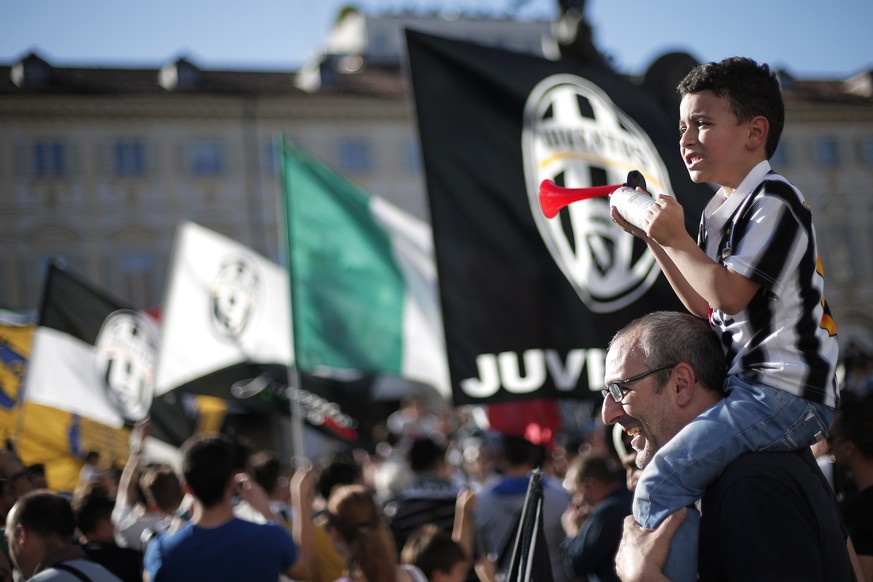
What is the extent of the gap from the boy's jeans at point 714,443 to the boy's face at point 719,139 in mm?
493

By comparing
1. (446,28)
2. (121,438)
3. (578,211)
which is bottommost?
(121,438)

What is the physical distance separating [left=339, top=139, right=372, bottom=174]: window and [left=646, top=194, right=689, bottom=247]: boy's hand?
40.5 meters

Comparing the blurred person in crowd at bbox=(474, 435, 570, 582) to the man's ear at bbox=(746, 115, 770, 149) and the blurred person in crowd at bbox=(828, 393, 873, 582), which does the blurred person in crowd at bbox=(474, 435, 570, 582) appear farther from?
the man's ear at bbox=(746, 115, 770, 149)

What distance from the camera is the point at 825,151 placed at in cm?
4794

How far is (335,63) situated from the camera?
4634cm

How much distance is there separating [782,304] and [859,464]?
218 cm

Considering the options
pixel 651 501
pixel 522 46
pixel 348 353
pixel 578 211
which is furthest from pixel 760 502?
pixel 522 46

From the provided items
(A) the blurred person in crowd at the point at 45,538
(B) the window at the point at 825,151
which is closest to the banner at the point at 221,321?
(A) the blurred person in crowd at the point at 45,538

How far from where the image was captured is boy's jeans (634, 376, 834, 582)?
2164 millimetres

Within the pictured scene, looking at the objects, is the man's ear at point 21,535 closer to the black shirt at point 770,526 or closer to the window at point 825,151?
the black shirt at point 770,526

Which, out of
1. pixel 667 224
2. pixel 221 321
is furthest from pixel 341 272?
pixel 667 224

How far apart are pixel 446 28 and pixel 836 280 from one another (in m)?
22.5

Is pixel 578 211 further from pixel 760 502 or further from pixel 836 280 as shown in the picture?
pixel 836 280

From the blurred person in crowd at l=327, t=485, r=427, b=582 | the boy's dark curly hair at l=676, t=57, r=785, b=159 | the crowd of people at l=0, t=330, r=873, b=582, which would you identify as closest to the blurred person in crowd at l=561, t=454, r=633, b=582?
the crowd of people at l=0, t=330, r=873, b=582
